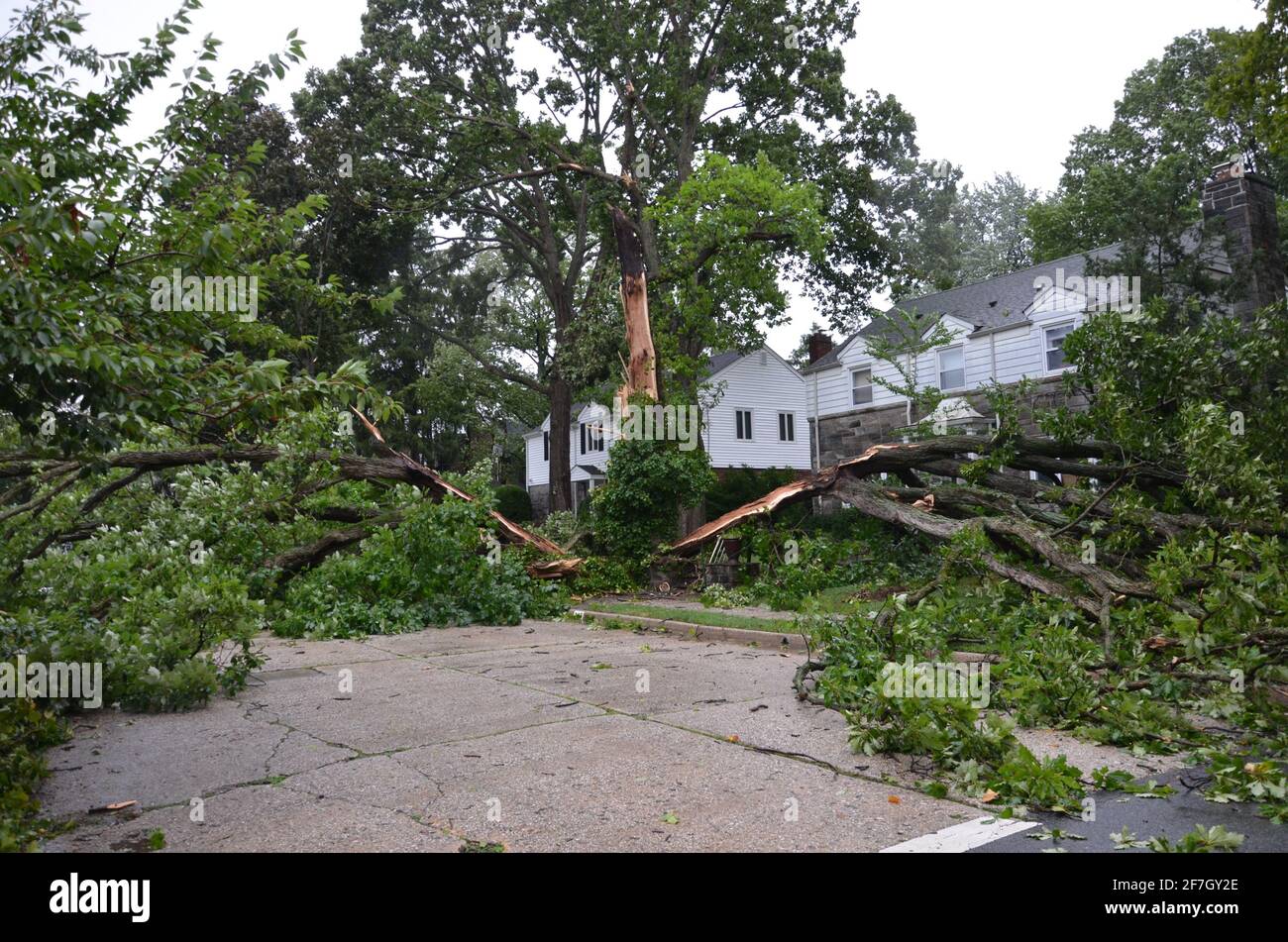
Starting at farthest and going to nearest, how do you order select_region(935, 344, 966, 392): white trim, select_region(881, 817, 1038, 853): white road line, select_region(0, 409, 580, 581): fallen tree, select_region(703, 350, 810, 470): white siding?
select_region(703, 350, 810, 470): white siding, select_region(935, 344, 966, 392): white trim, select_region(0, 409, 580, 581): fallen tree, select_region(881, 817, 1038, 853): white road line

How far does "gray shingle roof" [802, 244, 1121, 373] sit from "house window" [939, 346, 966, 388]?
3.22 feet

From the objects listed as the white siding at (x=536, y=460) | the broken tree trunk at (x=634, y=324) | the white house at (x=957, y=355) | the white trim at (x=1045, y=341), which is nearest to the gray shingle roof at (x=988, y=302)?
the white house at (x=957, y=355)

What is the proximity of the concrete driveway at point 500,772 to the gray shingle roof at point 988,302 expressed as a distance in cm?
1954

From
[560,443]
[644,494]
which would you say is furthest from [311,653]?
[560,443]

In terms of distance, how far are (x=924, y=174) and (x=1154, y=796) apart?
6568cm

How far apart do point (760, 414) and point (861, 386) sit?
9089mm

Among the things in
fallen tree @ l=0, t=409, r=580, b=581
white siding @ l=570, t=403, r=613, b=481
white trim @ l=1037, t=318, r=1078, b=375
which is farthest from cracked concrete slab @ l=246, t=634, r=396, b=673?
white siding @ l=570, t=403, r=613, b=481

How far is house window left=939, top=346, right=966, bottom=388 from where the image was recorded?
2638 centimetres

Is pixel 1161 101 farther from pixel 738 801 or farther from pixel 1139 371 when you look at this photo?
pixel 738 801

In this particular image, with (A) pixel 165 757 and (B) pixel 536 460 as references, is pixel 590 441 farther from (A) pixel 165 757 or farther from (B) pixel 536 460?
(A) pixel 165 757

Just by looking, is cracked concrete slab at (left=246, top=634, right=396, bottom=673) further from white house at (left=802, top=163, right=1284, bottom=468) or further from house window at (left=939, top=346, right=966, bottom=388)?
house window at (left=939, top=346, right=966, bottom=388)

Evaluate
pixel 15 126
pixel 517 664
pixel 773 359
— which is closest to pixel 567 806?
pixel 517 664

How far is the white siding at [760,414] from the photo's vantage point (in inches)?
1423

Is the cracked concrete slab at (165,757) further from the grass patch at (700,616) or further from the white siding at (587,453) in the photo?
the white siding at (587,453)
